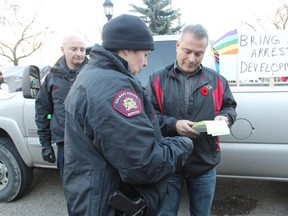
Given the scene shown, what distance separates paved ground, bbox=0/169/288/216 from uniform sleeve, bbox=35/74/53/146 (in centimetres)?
105

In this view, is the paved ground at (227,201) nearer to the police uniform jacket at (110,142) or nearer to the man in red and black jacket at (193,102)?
the man in red and black jacket at (193,102)

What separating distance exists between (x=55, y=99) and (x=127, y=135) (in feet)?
5.41

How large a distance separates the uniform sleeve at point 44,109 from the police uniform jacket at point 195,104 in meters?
1.11

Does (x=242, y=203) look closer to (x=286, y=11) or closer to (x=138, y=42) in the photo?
(x=138, y=42)

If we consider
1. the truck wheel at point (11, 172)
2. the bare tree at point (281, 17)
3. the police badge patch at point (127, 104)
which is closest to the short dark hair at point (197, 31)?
the police badge patch at point (127, 104)

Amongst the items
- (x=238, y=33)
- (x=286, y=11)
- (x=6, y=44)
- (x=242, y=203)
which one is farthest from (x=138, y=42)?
(x=6, y=44)

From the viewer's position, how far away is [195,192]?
227 centimetres

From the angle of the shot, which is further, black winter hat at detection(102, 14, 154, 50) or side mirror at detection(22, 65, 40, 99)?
side mirror at detection(22, 65, 40, 99)

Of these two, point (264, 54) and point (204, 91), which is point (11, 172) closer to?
point (204, 91)

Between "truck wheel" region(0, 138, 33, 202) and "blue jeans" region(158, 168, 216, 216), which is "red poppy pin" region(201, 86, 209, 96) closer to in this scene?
"blue jeans" region(158, 168, 216, 216)

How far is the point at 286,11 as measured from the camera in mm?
21328

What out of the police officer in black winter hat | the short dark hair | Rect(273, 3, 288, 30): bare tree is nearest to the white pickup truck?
the short dark hair

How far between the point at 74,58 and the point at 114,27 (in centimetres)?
146

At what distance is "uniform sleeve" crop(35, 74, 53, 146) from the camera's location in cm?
291
